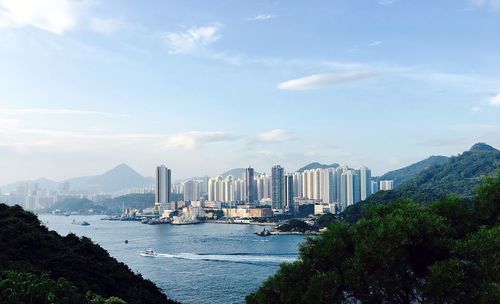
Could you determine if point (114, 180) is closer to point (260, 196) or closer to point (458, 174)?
point (260, 196)

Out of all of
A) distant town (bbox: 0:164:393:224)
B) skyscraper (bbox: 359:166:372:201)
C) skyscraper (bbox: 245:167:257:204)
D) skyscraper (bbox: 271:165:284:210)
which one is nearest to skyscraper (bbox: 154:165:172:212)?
distant town (bbox: 0:164:393:224)

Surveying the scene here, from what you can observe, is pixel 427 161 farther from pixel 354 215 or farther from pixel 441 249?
pixel 441 249

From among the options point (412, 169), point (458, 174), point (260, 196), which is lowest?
point (260, 196)

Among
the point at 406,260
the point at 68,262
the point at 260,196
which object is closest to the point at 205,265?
the point at 68,262

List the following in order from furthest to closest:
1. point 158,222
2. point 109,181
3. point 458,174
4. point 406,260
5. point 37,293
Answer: point 109,181 < point 458,174 < point 158,222 < point 37,293 < point 406,260

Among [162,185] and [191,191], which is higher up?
[162,185]

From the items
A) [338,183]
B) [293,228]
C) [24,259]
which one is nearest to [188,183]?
[338,183]

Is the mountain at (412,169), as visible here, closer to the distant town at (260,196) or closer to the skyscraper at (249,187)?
the distant town at (260,196)
